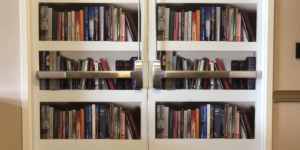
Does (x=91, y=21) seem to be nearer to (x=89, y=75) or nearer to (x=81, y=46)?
(x=81, y=46)

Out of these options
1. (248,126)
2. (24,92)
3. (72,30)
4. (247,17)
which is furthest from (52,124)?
(247,17)

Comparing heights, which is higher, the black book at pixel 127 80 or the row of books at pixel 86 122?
the black book at pixel 127 80

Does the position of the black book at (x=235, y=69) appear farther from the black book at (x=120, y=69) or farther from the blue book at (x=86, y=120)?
the blue book at (x=86, y=120)

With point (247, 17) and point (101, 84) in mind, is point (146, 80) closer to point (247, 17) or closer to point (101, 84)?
point (101, 84)

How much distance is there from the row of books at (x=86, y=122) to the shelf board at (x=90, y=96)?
5 centimetres

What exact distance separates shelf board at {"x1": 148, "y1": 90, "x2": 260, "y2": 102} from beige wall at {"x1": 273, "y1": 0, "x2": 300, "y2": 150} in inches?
6.2

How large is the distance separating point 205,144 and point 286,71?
0.65 meters

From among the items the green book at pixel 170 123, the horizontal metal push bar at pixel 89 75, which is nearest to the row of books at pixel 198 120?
the green book at pixel 170 123

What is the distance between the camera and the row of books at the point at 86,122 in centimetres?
158

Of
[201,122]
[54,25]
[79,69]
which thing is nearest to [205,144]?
[201,122]

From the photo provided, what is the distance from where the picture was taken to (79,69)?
1574 millimetres

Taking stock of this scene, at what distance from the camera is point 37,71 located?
1.55 meters

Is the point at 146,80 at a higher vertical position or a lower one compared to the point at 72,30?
lower

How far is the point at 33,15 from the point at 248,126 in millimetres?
1459
